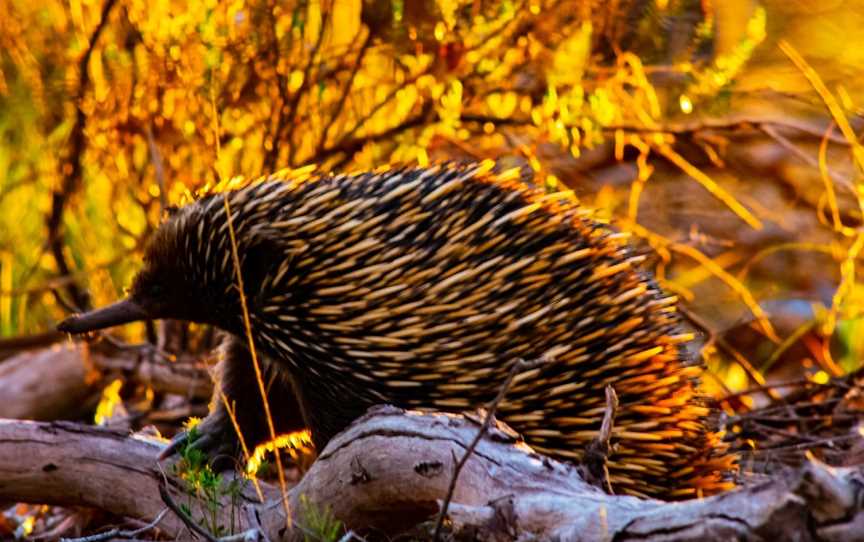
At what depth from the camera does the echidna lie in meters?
3.20

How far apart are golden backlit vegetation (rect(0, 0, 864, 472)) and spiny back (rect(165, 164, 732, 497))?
970 mm

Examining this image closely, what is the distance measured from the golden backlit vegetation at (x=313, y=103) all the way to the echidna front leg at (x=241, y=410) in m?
0.83

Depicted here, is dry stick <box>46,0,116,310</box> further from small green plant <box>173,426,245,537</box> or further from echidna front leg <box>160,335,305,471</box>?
small green plant <box>173,426,245,537</box>

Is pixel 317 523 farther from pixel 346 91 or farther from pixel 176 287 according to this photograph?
pixel 346 91

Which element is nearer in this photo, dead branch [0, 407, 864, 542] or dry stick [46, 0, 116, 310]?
dead branch [0, 407, 864, 542]

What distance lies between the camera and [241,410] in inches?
143

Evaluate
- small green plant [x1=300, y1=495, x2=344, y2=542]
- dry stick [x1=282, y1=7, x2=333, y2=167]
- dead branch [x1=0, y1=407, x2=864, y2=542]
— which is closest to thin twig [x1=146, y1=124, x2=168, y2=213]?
dry stick [x1=282, y1=7, x2=333, y2=167]

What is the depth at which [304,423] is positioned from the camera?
3.69 metres

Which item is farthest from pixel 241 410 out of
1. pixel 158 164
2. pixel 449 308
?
pixel 158 164

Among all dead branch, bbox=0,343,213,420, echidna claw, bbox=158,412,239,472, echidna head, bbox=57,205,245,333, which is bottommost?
dead branch, bbox=0,343,213,420

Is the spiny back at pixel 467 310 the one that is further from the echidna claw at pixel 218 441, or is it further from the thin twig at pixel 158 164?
the thin twig at pixel 158 164

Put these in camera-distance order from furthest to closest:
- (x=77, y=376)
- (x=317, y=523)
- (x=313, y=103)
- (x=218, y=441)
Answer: (x=77, y=376), (x=313, y=103), (x=218, y=441), (x=317, y=523)

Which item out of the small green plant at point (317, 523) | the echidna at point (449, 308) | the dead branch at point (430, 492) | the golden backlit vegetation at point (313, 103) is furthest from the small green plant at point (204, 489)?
the golden backlit vegetation at point (313, 103)

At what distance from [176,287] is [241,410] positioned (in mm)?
371
